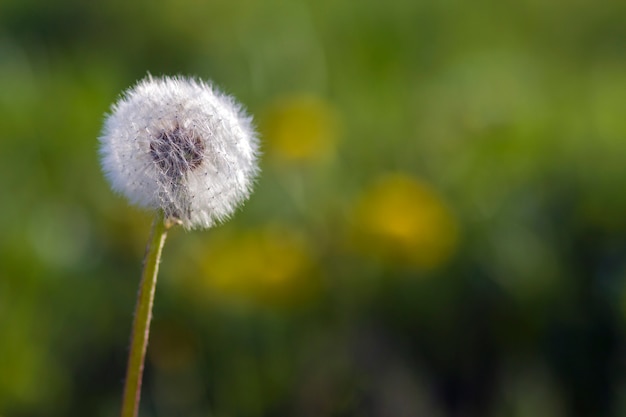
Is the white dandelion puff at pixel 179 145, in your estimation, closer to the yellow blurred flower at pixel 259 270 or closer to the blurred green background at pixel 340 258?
the blurred green background at pixel 340 258

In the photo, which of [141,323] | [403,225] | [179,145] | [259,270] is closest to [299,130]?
[403,225]

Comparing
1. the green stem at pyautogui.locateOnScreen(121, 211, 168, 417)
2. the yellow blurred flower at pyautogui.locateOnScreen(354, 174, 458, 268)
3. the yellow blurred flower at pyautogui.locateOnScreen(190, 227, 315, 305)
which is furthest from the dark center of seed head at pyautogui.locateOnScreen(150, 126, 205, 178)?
the yellow blurred flower at pyautogui.locateOnScreen(354, 174, 458, 268)

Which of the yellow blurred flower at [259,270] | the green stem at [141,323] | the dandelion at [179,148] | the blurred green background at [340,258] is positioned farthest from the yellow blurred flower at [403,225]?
the green stem at [141,323]

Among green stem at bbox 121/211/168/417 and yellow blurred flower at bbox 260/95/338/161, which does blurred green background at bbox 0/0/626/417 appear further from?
green stem at bbox 121/211/168/417

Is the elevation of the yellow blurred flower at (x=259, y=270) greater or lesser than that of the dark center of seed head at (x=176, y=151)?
greater

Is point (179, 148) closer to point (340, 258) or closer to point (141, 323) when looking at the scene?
point (141, 323)

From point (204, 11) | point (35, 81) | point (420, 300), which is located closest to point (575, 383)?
point (420, 300)

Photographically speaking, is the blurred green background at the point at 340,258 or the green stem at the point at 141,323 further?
the blurred green background at the point at 340,258
